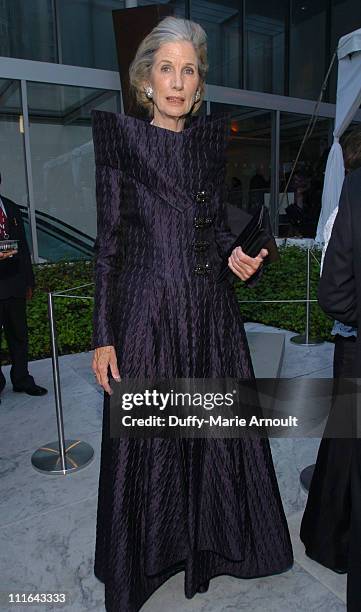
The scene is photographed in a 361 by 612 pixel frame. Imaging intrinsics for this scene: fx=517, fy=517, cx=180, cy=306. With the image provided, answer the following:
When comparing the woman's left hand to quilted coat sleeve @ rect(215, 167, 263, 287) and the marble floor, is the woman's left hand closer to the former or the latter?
quilted coat sleeve @ rect(215, 167, 263, 287)

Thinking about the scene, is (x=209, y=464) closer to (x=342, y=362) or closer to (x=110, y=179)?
(x=342, y=362)

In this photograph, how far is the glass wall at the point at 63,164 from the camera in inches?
349

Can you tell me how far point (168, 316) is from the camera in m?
1.93

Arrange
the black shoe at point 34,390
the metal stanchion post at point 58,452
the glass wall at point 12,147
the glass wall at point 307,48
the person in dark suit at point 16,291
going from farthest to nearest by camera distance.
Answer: the glass wall at point 307,48 → the glass wall at point 12,147 → the black shoe at point 34,390 → the person in dark suit at point 16,291 → the metal stanchion post at point 58,452

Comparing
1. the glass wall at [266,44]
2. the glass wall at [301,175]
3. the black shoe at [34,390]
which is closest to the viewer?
the black shoe at [34,390]

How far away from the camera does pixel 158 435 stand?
1963mm

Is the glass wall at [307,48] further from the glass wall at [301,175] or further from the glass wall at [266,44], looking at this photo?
the glass wall at [301,175]

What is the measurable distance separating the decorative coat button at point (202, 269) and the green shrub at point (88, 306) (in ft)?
13.5

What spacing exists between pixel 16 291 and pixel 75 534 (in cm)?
234

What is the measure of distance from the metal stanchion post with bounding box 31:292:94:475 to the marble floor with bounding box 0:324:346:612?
57 mm

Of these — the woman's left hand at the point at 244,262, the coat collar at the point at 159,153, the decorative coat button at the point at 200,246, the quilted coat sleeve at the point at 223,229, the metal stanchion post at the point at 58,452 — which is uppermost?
the coat collar at the point at 159,153

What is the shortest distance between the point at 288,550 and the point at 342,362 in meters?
0.84

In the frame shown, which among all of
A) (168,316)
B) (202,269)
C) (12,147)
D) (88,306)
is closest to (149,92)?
(202,269)

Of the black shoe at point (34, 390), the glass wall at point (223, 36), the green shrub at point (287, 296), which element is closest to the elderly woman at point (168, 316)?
the black shoe at point (34, 390)
